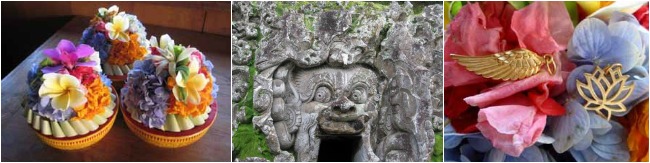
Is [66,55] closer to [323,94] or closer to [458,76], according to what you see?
[323,94]

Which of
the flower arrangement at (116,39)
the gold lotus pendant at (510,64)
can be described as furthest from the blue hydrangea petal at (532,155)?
the flower arrangement at (116,39)

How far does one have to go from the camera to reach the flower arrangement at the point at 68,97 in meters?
0.91

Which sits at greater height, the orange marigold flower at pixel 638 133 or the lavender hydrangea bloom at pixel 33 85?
the lavender hydrangea bloom at pixel 33 85

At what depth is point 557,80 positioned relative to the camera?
0.95 metres

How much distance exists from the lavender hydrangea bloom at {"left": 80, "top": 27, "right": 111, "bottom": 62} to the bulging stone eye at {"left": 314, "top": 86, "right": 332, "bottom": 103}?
328 mm

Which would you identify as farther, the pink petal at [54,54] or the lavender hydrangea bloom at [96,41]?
the lavender hydrangea bloom at [96,41]

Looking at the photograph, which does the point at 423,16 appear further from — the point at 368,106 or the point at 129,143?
the point at 129,143

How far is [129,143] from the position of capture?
1011 mm

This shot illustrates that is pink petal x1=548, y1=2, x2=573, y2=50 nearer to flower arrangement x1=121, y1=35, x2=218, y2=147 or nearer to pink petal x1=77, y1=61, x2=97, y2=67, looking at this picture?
flower arrangement x1=121, y1=35, x2=218, y2=147

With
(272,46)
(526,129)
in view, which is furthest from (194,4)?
(526,129)

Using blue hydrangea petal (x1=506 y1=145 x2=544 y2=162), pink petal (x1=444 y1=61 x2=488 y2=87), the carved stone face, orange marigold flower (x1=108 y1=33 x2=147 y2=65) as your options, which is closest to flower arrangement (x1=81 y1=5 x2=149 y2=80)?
orange marigold flower (x1=108 y1=33 x2=147 y2=65)

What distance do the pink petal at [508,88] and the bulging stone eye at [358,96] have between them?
0.15 m

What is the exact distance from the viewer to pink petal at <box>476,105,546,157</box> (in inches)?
36.8

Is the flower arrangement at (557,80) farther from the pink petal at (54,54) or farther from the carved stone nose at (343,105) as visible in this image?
the pink petal at (54,54)
